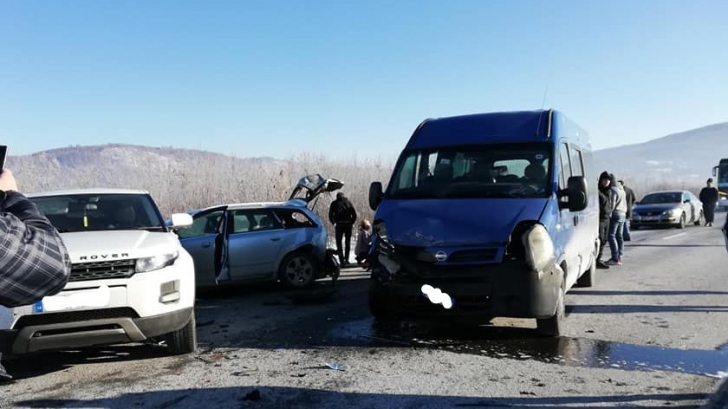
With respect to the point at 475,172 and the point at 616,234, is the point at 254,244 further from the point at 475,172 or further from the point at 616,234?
the point at 616,234

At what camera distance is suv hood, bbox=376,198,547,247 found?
5605mm

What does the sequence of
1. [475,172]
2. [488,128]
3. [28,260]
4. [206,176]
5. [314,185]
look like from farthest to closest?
[206,176] → [314,185] → [488,128] → [475,172] → [28,260]

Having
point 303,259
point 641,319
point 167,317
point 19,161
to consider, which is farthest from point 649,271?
point 19,161

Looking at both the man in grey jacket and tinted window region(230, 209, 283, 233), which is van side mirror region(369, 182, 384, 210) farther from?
the man in grey jacket

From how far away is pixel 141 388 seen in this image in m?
4.59

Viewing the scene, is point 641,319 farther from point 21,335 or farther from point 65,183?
point 65,183

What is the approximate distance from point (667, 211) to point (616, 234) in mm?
11430

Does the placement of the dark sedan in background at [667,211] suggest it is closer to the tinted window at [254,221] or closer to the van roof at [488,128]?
the van roof at [488,128]

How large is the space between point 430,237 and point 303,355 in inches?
66.3

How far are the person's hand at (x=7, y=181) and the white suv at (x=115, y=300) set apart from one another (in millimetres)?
2894

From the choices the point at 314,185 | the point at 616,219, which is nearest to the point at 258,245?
the point at 314,185

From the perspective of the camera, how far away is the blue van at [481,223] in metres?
5.50

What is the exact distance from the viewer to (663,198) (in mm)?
23203

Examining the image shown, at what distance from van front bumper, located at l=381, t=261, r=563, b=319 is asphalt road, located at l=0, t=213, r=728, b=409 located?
39cm
